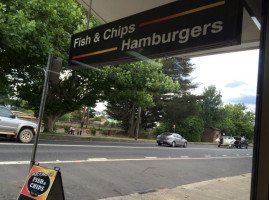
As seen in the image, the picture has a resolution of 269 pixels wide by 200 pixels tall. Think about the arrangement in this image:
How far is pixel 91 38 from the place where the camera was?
10.1 feet

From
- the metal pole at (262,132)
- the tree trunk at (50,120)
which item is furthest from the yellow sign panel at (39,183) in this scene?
the tree trunk at (50,120)

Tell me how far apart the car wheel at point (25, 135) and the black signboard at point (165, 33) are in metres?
9.14

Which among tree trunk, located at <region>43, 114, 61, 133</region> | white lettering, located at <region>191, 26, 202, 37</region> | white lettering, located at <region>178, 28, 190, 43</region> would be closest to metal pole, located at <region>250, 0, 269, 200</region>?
A: white lettering, located at <region>191, 26, 202, 37</region>

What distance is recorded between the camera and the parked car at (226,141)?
2.78 metres

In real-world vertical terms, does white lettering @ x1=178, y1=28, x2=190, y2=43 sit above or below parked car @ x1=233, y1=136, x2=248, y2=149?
above

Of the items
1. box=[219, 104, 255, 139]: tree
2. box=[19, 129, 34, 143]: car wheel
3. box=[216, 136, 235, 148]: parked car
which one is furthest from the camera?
box=[19, 129, 34, 143]: car wheel

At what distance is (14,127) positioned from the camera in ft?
35.9

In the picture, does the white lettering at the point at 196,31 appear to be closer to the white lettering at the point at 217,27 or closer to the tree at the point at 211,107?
the white lettering at the point at 217,27

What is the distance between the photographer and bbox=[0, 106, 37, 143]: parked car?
10.7 m

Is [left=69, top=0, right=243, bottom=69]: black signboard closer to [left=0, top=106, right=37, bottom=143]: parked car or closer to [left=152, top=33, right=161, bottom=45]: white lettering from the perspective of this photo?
[left=152, top=33, right=161, bottom=45]: white lettering

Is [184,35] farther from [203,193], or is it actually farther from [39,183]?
[203,193]

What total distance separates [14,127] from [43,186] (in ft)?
29.2

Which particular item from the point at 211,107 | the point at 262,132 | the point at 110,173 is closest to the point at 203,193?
the point at 110,173

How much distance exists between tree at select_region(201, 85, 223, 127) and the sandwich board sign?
1967 mm
